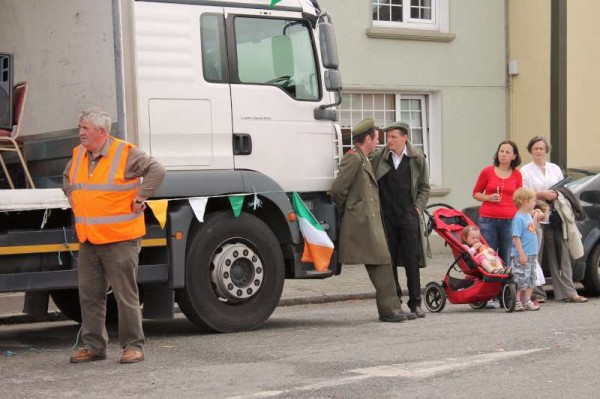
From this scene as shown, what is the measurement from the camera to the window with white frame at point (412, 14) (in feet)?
62.7

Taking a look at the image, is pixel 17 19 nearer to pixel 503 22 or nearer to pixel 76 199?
pixel 76 199

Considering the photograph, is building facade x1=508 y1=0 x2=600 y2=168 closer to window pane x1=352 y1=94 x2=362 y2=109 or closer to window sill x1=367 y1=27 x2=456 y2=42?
window sill x1=367 y1=27 x2=456 y2=42

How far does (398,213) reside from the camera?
10.8 metres

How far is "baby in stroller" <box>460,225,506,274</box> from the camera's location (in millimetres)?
11164

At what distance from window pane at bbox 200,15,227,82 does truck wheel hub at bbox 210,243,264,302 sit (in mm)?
1418

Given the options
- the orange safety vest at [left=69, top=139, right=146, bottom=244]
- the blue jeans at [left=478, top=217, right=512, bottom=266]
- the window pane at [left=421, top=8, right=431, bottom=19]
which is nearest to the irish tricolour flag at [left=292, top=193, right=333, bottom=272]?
the orange safety vest at [left=69, top=139, right=146, bottom=244]

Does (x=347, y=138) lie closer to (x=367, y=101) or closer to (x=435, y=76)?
(x=367, y=101)

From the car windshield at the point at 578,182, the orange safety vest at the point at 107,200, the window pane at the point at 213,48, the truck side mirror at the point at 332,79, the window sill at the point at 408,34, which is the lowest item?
the car windshield at the point at 578,182

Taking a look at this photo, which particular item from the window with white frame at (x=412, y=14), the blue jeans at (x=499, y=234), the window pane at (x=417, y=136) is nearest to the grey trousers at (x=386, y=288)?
the blue jeans at (x=499, y=234)

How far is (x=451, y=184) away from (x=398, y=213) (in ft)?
30.8

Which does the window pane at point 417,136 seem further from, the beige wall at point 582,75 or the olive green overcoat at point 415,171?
the olive green overcoat at point 415,171

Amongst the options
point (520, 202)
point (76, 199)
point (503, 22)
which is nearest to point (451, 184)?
point (503, 22)

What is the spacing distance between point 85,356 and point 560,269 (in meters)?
5.99

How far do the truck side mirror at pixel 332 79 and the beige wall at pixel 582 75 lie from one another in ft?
35.6
